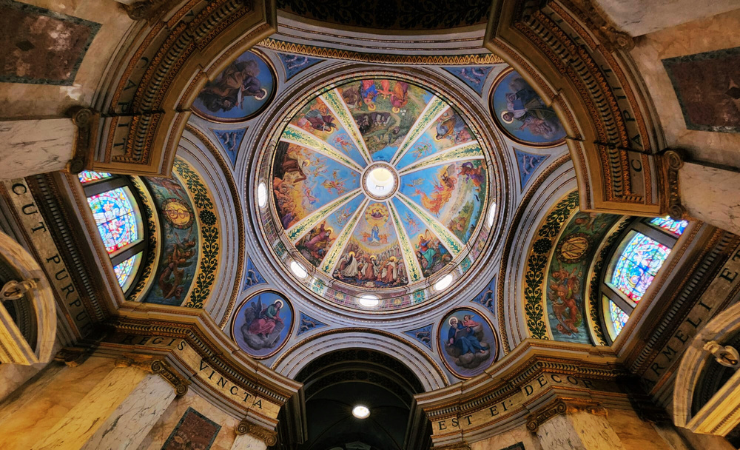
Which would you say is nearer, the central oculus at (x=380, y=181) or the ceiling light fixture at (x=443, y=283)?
the ceiling light fixture at (x=443, y=283)

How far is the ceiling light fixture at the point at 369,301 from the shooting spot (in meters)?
15.5

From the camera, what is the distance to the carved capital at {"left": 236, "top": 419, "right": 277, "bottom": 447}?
357 inches

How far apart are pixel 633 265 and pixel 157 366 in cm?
1116

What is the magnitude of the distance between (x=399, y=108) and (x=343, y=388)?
11.6 m

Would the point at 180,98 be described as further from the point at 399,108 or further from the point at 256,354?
the point at 399,108

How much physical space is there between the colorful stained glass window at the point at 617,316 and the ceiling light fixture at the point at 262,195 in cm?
1139

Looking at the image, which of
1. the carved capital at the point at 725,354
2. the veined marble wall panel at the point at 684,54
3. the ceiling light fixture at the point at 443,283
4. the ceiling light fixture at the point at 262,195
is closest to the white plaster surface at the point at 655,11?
the veined marble wall panel at the point at 684,54

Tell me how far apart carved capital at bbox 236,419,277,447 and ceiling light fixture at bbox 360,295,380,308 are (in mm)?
6691

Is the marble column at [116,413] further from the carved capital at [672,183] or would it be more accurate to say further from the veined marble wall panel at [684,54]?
the veined marble wall panel at [684,54]

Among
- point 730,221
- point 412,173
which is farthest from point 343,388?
point 730,221

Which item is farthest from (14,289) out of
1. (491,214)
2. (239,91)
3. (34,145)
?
(491,214)

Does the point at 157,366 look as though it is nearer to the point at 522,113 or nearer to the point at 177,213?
the point at 177,213

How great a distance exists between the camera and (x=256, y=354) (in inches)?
461

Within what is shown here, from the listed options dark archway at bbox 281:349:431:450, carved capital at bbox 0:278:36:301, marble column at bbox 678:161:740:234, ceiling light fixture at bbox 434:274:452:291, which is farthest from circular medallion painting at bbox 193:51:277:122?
marble column at bbox 678:161:740:234
